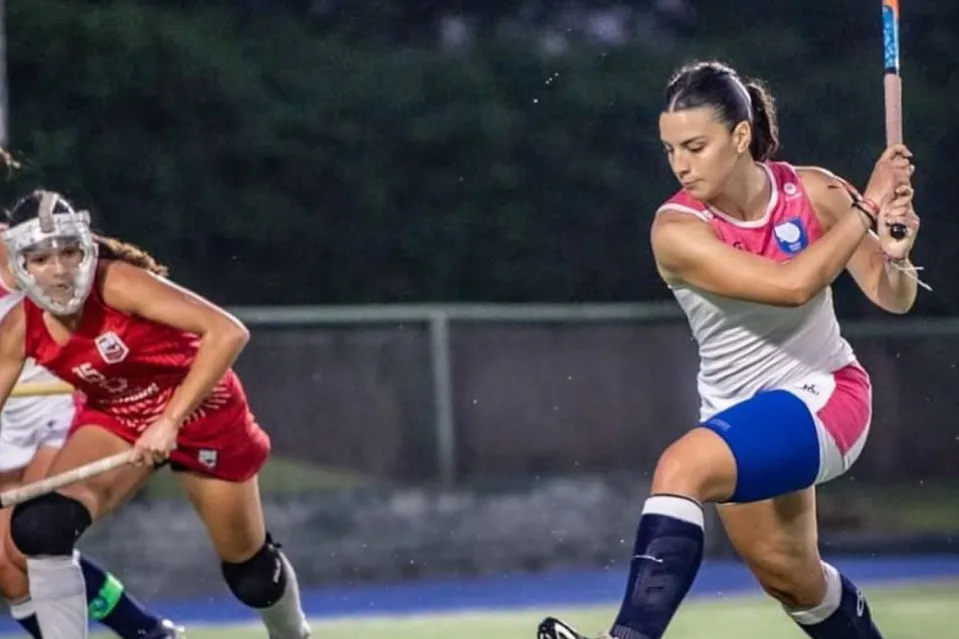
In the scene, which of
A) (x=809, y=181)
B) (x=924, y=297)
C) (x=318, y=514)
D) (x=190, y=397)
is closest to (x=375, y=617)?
(x=318, y=514)

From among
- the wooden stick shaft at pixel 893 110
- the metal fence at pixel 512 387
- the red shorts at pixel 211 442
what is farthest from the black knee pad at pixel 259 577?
the metal fence at pixel 512 387

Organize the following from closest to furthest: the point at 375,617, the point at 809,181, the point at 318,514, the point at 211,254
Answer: the point at 809,181
the point at 375,617
the point at 318,514
the point at 211,254

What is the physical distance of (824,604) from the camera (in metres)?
4.38

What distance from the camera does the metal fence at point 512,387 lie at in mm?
8484

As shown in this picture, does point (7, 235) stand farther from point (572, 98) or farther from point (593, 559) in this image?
point (572, 98)

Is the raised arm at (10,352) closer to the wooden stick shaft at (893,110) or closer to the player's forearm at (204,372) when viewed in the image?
Answer: the player's forearm at (204,372)

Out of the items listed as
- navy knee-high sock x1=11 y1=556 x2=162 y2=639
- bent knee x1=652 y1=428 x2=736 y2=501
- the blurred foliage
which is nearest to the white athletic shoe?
bent knee x1=652 y1=428 x2=736 y2=501

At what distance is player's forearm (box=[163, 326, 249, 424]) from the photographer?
466cm

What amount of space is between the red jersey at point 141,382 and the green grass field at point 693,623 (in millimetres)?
1408

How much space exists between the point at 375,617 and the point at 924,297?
12.7 feet

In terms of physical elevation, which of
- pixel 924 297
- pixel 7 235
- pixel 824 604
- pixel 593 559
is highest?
pixel 7 235

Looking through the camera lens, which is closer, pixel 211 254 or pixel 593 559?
pixel 593 559

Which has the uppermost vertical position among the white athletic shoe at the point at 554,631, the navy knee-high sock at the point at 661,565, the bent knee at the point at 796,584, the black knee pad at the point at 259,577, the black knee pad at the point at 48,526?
the navy knee-high sock at the point at 661,565

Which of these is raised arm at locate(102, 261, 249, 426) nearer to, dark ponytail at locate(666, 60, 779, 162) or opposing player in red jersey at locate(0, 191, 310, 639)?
opposing player in red jersey at locate(0, 191, 310, 639)
